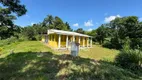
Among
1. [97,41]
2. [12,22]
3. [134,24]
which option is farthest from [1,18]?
[97,41]

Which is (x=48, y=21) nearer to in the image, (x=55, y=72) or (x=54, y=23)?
(x=54, y=23)

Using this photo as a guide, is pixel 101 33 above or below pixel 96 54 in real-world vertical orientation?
above

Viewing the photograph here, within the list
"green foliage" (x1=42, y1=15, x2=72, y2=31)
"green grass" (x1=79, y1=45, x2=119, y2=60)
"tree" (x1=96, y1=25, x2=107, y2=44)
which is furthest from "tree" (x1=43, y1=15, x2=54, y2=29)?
"green grass" (x1=79, y1=45, x2=119, y2=60)

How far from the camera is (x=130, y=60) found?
9.37 metres

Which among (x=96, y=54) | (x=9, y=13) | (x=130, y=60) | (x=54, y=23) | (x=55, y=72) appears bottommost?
(x=96, y=54)

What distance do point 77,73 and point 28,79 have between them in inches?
79.1

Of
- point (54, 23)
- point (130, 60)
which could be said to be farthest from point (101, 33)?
point (130, 60)

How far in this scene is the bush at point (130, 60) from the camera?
932 cm

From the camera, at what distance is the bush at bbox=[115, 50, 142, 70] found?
932cm

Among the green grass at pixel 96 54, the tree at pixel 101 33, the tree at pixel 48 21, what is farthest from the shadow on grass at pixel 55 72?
the tree at pixel 48 21

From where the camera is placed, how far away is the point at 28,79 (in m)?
5.92

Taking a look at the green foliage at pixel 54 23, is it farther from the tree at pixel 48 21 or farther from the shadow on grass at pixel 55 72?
the shadow on grass at pixel 55 72

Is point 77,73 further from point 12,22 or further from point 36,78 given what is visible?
point 12,22

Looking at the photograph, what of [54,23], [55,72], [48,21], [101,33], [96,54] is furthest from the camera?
[48,21]
